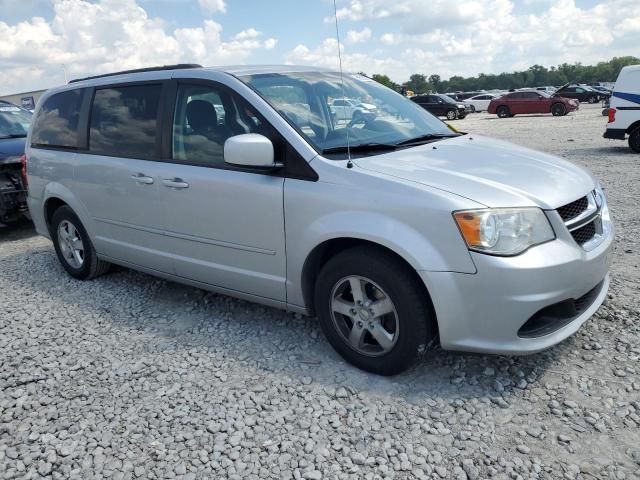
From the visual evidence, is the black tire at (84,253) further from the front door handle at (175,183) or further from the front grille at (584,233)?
the front grille at (584,233)

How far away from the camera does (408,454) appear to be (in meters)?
2.49

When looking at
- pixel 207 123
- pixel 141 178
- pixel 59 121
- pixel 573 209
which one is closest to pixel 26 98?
pixel 59 121

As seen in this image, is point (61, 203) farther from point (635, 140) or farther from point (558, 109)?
point (558, 109)

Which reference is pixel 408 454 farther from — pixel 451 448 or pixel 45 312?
pixel 45 312

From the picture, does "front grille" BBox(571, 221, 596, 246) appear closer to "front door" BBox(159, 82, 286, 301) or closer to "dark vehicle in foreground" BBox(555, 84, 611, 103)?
"front door" BBox(159, 82, 286, 301)

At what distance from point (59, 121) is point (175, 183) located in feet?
6.78

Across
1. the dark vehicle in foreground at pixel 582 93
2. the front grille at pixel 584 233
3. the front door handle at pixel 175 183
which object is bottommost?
the front grille at pixel 584 233

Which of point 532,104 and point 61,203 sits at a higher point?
point 532,104

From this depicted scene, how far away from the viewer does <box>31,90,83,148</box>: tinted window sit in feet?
16.0

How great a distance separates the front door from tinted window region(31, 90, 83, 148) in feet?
4.96

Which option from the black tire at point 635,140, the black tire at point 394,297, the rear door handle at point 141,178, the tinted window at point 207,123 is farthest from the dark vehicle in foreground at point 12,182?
the black tire at point 635,140

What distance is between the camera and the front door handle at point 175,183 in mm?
3744

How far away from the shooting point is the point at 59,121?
5.08 meters

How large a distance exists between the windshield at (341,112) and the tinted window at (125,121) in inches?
35.5
